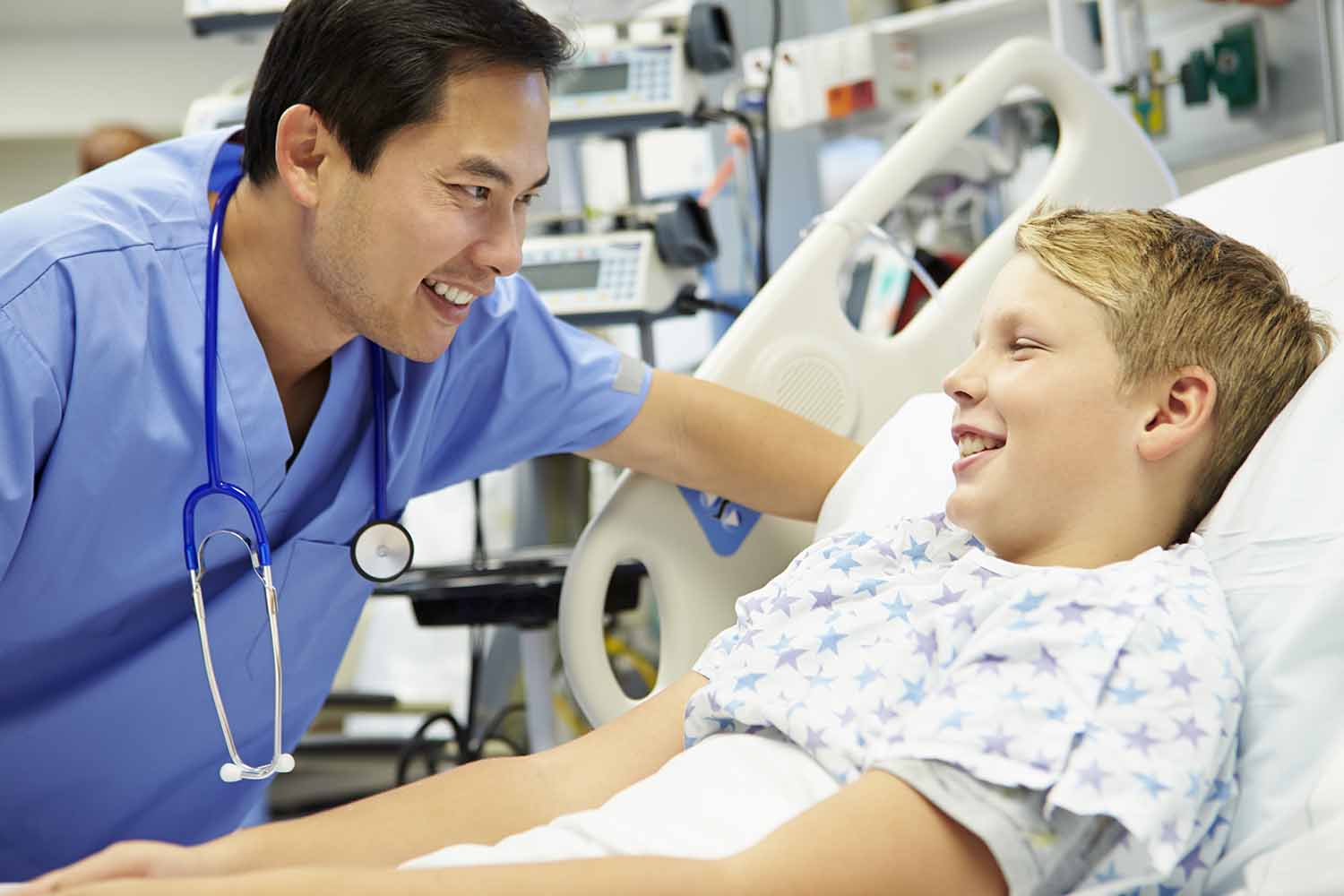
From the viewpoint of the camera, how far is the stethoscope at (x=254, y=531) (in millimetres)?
1265

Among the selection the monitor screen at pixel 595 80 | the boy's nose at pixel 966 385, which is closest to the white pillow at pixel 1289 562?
the boy's nose at pixel 966 385

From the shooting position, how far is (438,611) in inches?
79.3

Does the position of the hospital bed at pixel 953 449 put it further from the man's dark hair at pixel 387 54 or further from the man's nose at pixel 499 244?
the man's dark hair at pixel 387 54

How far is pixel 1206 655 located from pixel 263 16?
2.28 m

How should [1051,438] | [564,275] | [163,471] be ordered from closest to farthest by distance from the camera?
[1051,438]
[163,471]
[564,275]

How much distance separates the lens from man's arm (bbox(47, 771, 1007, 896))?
0.78 metres

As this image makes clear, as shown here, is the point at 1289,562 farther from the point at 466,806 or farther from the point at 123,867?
the point at 123,867

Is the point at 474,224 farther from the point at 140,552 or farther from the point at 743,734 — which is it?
the point at 743,734

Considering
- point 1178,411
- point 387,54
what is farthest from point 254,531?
point 1178,411

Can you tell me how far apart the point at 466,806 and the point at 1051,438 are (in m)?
0.55

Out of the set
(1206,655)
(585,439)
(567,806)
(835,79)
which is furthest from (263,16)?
(1206,655)

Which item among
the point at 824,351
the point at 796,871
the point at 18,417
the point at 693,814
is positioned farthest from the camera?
the point at 824,351

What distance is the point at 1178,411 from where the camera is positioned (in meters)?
1.06

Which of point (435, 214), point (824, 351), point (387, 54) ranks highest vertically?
point (387, 54)
